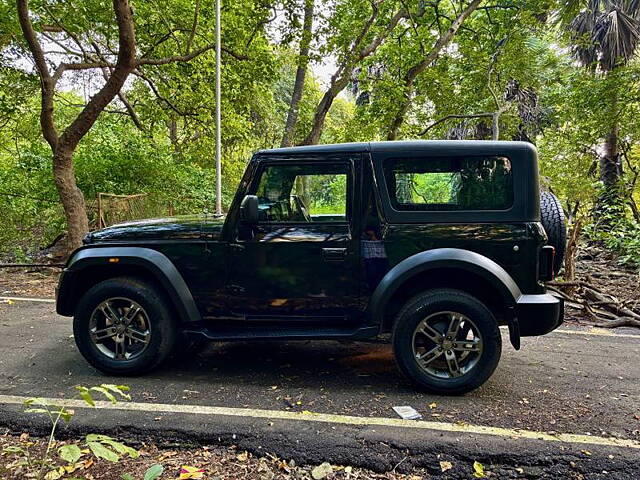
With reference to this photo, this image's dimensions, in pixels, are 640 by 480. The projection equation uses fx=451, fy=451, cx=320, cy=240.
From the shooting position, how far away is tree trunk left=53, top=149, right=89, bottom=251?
7977mm

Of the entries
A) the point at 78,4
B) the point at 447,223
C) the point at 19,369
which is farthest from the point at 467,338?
the point at 78,4

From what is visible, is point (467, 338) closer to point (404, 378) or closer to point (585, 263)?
point (404, 378)

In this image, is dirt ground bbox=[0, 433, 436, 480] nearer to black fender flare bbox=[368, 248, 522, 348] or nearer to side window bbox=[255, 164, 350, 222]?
black fender flare bbox=[368, 248, 522, 348]

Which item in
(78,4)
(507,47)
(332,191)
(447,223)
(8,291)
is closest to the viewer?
(447,223)

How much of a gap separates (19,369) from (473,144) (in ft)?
13.8

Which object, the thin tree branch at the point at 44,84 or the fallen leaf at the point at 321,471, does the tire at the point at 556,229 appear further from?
the thin tree branch at the point at 44,84

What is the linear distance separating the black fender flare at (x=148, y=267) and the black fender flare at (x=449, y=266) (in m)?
1.48

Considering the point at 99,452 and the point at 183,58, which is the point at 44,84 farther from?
the point at 99,452

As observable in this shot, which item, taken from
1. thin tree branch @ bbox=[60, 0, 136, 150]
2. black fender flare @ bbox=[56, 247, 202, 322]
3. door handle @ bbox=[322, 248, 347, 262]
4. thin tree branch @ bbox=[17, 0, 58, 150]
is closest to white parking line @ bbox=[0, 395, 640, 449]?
black fender flare @ bbox=[56, 247, 202, 322]

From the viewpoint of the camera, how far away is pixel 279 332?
3605 mm

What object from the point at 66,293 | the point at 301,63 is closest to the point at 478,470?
the point at 66,293

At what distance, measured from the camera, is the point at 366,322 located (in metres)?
3.50

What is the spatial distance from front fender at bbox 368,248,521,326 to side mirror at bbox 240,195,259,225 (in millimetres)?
1081

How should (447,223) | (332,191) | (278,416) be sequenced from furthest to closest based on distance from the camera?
(332,191), (447,223), (278,416)
